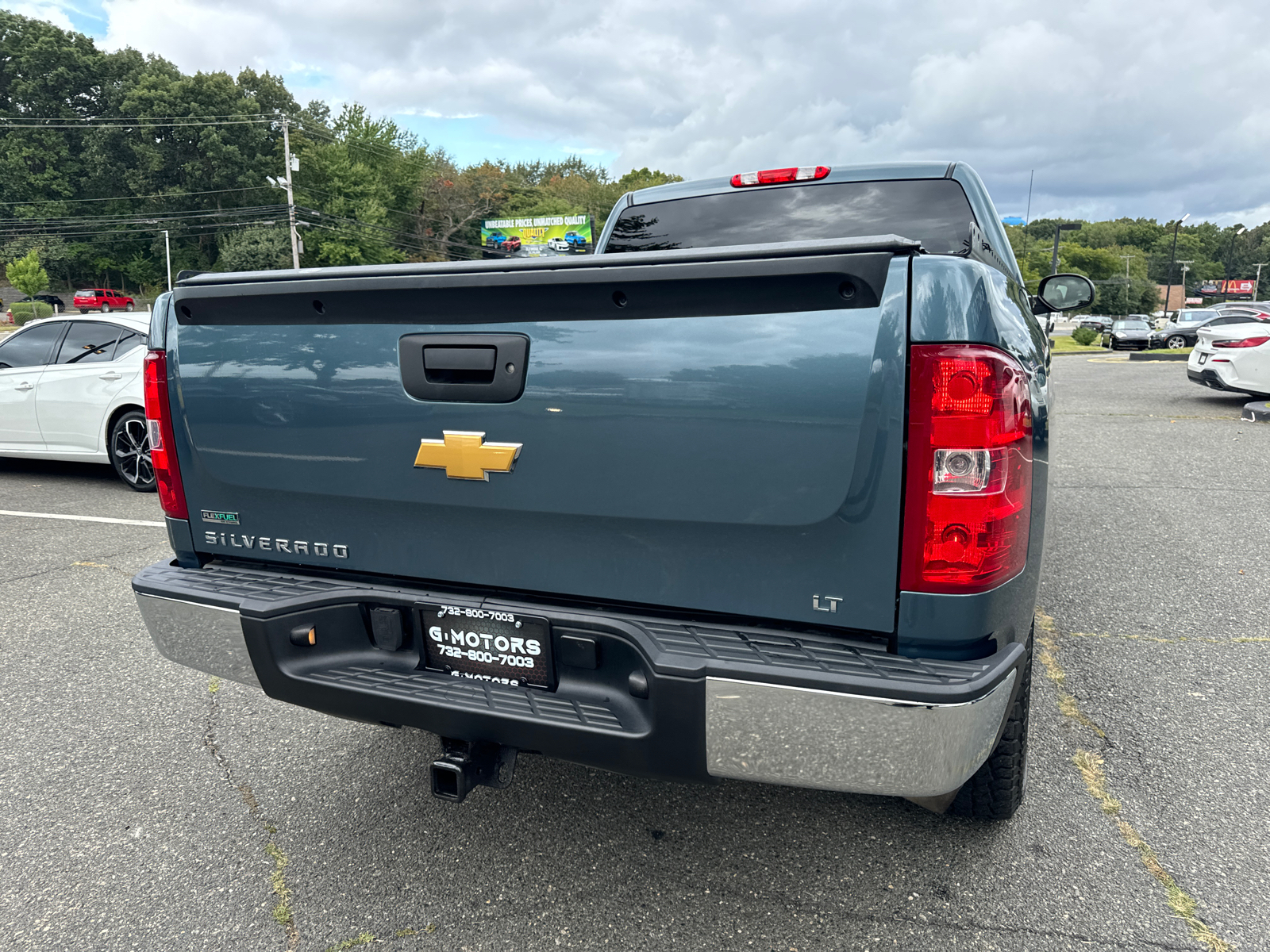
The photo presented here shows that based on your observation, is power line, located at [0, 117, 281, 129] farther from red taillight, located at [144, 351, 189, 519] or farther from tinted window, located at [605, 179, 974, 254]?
red taillight, located at [144, 351, 189, 519]

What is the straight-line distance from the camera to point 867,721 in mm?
1732

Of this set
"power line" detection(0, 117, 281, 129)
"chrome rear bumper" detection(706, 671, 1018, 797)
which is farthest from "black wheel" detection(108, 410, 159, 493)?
"power line" detection(0, 117, 281, 129)

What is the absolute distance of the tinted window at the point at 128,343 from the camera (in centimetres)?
744

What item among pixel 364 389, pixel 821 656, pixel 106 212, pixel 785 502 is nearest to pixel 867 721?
pixel 821 656

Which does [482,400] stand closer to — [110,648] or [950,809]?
[950,809]

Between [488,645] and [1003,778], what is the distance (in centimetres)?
149

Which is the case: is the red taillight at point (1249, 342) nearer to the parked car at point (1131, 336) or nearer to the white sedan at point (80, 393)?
the white sedan at point (80, 393)

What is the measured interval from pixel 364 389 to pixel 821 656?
1.28 metres

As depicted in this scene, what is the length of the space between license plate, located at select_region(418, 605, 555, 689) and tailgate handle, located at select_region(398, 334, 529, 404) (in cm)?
54

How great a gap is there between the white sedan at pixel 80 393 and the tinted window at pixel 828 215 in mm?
5445

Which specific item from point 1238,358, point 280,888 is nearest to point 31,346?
point 280,888

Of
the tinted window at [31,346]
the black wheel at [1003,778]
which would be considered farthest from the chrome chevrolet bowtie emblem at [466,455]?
the tinted window at [31,346]

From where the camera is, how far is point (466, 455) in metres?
2.06

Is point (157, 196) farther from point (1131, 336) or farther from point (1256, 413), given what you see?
point (1256, 413)
